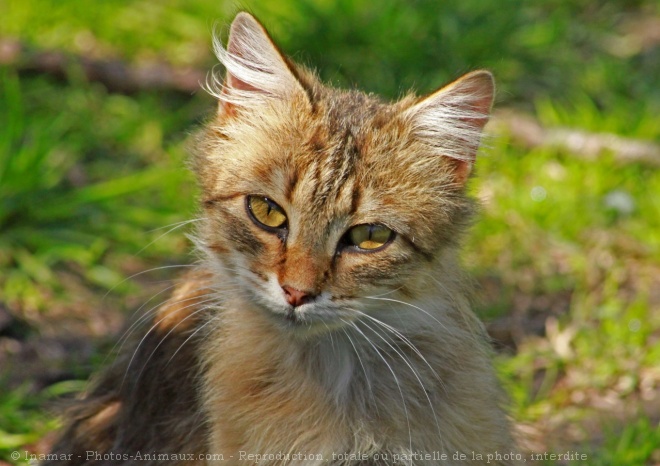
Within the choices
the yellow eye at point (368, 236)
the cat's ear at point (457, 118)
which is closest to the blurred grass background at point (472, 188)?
the cat's ear at point (457, 118)

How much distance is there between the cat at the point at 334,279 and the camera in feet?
10.0

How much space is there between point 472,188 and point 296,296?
1.01 meters

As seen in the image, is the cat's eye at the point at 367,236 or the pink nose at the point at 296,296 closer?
the pink nose at the point at 296,296

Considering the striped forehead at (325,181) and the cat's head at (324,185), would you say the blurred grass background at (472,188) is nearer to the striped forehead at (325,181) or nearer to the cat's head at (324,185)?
the cat's head at (324,185)

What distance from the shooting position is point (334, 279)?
3010 millimetres

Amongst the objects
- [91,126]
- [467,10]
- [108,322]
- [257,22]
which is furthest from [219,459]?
[467,10]

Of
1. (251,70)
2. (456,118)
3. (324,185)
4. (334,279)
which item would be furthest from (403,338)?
(251,70)

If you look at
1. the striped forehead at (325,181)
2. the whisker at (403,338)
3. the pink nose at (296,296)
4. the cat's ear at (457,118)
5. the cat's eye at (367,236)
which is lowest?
the whisker at (403,338)

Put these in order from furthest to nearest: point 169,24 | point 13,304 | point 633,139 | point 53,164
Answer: point 169,24 < point 633,139 < point 53,164 < point 13,304

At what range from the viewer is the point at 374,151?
3.19 m

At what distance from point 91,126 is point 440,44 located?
2562mm

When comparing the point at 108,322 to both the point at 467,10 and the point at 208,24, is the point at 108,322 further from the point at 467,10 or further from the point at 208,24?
the point at 467,10

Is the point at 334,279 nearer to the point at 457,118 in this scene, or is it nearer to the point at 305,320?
the point at 305,320

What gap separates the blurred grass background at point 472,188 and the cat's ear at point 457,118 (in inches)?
6.2
